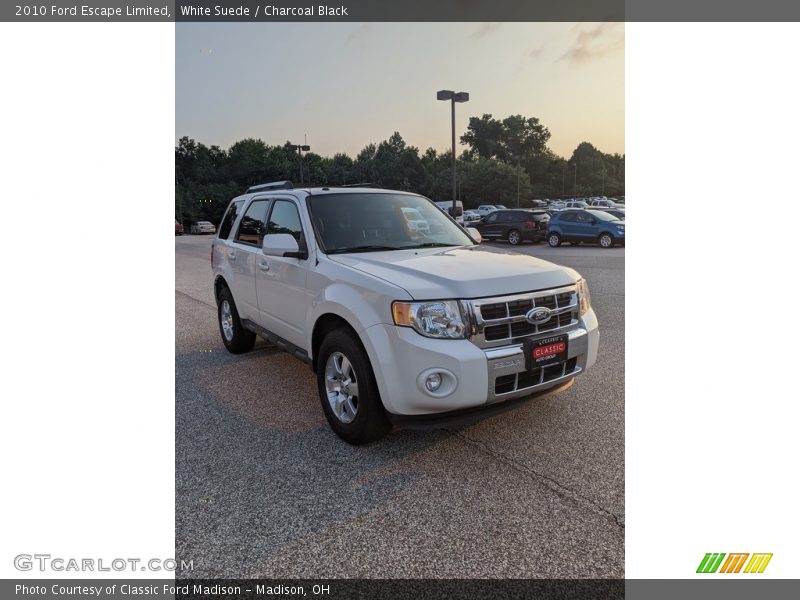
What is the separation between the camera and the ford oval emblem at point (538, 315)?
11.5ft

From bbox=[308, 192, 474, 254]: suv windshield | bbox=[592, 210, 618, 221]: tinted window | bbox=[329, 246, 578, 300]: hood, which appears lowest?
bbox=[329, 246, 578, 300]: hood

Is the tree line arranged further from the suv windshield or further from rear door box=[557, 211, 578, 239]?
the suv windshield

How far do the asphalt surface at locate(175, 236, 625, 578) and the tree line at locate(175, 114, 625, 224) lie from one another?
55.0 m

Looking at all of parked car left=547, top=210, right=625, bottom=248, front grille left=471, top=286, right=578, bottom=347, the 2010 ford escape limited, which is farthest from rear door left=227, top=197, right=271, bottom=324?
parked car left=547, top=210, right=625, bottom=248

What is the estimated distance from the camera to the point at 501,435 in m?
3.91

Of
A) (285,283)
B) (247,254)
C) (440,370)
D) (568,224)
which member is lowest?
(440,370)

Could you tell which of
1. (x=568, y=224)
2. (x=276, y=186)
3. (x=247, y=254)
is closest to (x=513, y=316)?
(x=247, y=254)

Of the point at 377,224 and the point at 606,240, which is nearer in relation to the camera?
the point at 377,224

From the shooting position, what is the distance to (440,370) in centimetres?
323

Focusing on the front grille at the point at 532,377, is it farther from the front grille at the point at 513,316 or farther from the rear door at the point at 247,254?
the rear door at the point at 247,254

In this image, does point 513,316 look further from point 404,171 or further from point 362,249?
point 404,171

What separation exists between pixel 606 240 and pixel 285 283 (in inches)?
779

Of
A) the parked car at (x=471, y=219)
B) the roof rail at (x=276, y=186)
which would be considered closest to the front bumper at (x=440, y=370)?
the roof rail at (x=276, y=186)

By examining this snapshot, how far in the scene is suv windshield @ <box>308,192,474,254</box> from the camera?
14.6ft
